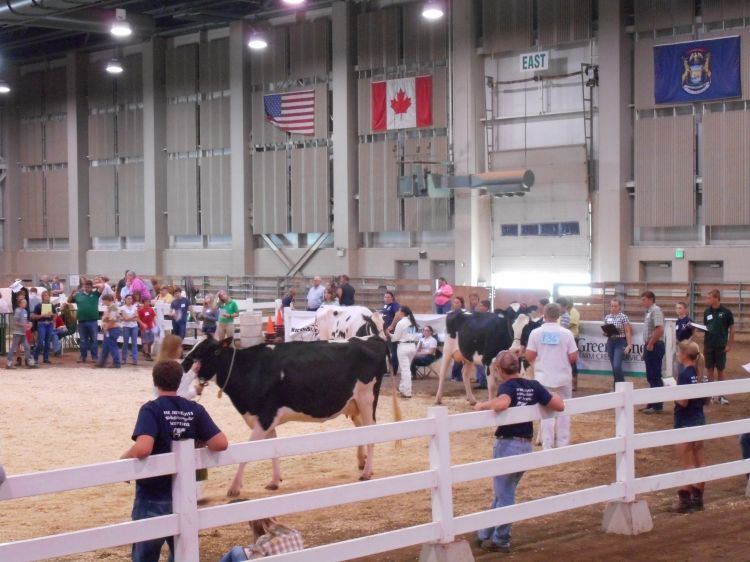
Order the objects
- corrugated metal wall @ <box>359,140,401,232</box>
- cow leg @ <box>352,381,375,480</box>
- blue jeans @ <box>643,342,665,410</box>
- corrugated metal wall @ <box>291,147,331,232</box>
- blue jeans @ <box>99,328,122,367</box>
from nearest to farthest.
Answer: cow leg @ <box>352,381,375,480</box> < blue jeans @ <box>643,342,665,410</box> < blue jeans @ <box>99,328,122,367</box> < corrugated metal wall @ <box>359,140,401,232</box> < corrugated metal wall @ <box>291,147,331,232</box>

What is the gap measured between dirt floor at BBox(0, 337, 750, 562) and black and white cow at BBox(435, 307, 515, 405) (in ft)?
2.76

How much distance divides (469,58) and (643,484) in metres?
27.7

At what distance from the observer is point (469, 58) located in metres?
35.5

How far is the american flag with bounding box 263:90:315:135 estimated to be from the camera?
131 ft

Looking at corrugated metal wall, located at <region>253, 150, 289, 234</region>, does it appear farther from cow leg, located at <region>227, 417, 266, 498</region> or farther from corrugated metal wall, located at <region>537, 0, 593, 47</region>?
cow leg, located at <region>227, 417, 266, 498</region>

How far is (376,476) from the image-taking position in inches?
498

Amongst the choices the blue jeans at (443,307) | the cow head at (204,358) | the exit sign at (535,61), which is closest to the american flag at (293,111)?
the exit sign at (535,61)

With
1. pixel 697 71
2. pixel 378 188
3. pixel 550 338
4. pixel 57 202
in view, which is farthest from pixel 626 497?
pixel 57 202

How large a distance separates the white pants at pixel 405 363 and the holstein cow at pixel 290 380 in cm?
710

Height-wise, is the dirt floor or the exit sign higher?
the exit sign

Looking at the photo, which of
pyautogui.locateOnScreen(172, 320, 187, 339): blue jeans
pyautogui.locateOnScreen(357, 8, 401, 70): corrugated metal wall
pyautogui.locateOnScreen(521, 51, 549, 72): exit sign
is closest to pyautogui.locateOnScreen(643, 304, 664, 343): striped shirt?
pyautogui.locateOnScreen(172, 320, 187, 339): blue jeans

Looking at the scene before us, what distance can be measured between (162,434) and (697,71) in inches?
1090

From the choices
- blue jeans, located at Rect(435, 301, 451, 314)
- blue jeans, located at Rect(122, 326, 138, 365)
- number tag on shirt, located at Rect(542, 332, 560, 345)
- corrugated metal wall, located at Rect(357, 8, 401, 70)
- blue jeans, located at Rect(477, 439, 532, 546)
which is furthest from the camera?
corrugated metal wall, located at Rect(357, 8, 401, 70)

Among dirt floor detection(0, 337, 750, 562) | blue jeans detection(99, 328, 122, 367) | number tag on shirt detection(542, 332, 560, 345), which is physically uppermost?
number tag on shirt detection(542, 332, 560, 345)
